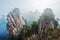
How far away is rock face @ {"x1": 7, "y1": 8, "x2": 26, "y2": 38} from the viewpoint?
5121mm

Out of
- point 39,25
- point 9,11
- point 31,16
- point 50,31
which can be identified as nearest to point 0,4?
Answer: point 9,11

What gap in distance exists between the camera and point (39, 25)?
16.3 feet

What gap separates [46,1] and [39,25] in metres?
0.73

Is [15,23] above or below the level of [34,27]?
above

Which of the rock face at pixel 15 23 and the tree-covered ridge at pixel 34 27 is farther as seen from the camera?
the rock face at pixel 15 23

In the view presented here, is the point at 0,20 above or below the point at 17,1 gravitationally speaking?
below

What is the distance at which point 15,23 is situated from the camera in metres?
5.14

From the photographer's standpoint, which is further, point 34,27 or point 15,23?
point 15,23

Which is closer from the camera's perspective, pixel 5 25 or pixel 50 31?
pixel 50 31

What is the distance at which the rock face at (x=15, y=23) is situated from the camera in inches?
202

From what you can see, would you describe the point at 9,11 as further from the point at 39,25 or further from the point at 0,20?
the point at 39,25

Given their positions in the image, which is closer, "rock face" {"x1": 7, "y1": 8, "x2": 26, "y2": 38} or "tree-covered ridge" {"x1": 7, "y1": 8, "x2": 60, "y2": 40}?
"tree-covered ridge" {"x1": 7, "y1": 8, "x2": 60, "y2": 40}

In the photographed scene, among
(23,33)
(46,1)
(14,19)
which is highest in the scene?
(46,1)

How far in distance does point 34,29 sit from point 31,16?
1.29 ft
